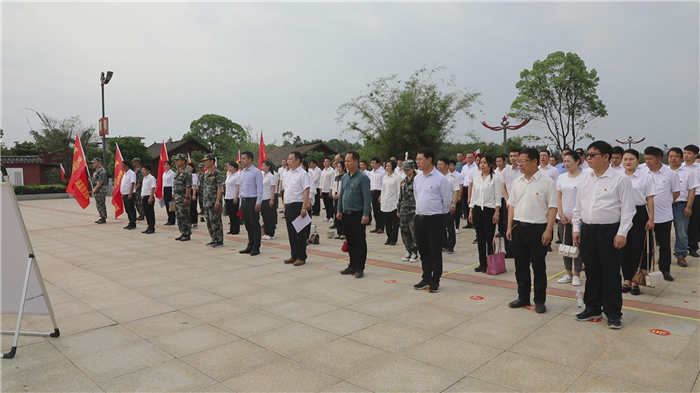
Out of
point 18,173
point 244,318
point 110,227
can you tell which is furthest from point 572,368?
point 18,173

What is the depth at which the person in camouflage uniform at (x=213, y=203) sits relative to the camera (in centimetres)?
910

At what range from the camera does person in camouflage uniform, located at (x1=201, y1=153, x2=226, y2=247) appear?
29.9ft

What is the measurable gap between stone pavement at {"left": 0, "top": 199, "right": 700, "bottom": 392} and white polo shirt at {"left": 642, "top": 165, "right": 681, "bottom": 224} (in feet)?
2.78

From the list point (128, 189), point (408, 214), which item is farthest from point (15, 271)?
point (128, 189)

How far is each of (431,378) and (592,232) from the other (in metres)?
2.23

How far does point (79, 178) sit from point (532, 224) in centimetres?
1270

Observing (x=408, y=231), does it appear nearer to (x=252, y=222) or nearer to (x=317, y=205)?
(x=252, y=222)

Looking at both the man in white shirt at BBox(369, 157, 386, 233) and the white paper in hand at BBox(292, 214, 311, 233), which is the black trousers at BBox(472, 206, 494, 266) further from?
the man in white shirt at BBox(369, 157, 386, 233)

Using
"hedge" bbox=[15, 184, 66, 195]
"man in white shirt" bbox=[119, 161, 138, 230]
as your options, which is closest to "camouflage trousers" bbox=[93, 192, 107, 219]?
"man in white shirt" bbox=[119, 161, 138, 230]

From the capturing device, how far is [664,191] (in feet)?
19.5

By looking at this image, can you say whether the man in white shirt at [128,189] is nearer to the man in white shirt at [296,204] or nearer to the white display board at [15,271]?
Result: the man in white shirt at [296,204]

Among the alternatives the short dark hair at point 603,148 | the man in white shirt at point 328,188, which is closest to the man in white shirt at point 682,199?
the short dark hair at point 603,148

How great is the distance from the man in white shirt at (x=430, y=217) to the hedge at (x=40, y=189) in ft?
104

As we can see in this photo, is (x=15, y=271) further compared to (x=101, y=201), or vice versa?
(x=101, y=201)
